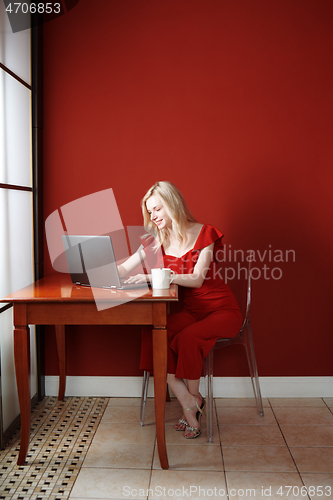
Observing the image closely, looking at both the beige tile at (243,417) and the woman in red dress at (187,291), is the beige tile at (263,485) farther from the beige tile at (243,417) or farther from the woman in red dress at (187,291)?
the beige tile at (243,417)

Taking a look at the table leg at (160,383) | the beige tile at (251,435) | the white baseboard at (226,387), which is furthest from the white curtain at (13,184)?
the beige tile at (251,435)

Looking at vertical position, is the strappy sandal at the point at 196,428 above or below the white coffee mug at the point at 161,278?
below

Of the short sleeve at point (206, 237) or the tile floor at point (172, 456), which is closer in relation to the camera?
the tile floor at point (172, 456)

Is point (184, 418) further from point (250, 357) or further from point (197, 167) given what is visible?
point (197, 167)

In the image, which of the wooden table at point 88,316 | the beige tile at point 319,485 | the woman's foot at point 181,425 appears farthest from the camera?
the woman's foot at point 181,425

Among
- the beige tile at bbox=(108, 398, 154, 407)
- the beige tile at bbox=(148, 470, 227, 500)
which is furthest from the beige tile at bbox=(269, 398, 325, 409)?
the beige tile at bbox=(148, 470, 227, 500)

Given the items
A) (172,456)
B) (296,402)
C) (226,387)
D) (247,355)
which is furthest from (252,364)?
(172,456)

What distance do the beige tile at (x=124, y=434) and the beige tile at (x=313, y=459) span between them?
724mm

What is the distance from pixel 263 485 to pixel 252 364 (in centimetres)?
88

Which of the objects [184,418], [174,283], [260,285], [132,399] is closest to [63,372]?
[132,399]

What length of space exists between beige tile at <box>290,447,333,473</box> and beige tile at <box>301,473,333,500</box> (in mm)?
48

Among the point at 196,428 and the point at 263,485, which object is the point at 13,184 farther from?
the point at 263,485

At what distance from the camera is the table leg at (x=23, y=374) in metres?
1.94

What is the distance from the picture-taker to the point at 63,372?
274cm
